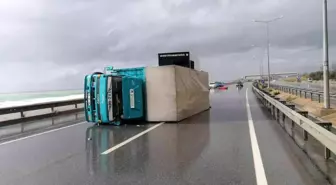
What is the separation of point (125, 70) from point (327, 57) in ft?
30.2

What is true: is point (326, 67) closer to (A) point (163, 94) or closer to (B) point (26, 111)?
(A) point (163, 94)

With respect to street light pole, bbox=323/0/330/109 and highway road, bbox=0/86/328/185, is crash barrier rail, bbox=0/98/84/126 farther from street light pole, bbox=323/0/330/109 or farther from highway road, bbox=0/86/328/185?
street light pole, bbox=323/0/330/109

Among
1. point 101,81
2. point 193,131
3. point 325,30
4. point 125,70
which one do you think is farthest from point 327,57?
point 101,81

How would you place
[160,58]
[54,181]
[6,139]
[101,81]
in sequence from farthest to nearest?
[160,58] < [101,81] < [6,139] < [54,181]

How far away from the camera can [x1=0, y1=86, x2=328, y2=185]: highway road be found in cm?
632

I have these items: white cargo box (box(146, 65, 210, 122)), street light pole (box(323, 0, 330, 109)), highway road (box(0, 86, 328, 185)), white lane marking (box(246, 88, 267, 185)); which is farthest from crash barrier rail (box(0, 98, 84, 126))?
street light pole (box(323, 0, 330, 109))

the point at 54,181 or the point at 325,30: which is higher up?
the point at 325,30

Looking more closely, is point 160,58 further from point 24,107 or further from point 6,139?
point 6,139

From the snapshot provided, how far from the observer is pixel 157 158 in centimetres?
810

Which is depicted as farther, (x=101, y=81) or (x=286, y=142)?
(x=101, y=81)

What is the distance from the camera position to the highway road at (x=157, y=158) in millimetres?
6320

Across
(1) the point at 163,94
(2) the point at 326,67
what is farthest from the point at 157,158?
(2) the point at 326,67

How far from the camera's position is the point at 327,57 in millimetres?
16875

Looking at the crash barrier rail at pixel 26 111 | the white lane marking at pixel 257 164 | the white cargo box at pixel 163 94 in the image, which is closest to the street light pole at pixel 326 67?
the white cargo box at pixel 163 94
